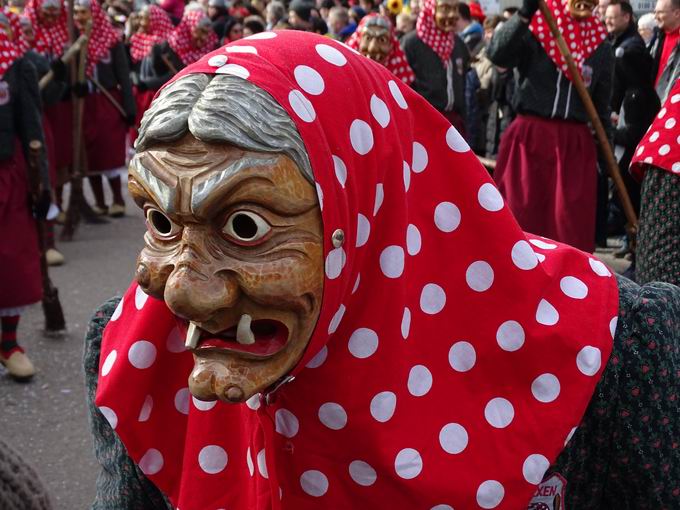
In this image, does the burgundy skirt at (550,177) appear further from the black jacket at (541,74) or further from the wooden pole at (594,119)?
the wooden pole at (594,119)

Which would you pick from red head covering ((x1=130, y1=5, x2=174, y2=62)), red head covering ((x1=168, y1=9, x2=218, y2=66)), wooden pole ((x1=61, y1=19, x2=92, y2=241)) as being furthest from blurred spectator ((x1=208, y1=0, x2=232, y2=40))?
wooden pole ((x1=61, y1=19, x2=92, y2=241))

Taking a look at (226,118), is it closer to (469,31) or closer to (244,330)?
(244,330)

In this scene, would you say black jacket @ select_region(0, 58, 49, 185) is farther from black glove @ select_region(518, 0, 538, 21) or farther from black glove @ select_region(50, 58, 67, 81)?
black glove @ select_region(518, 0, 538, 21)

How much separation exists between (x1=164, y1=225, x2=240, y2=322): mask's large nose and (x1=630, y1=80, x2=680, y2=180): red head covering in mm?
1913

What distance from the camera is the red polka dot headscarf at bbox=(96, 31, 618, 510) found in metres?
1.43

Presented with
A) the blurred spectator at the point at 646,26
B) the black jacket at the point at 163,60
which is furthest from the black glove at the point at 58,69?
the blurred spectator at the point at 646,26

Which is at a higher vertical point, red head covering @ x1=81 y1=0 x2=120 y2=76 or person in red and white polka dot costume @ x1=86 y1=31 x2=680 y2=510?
person in red and white polka dot costume @ x1=86 y1=31 x2=680 y2=510

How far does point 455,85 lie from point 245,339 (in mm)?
6618

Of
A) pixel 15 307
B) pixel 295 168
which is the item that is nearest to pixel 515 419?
pixel 295 168

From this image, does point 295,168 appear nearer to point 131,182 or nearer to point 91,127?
point 131,182

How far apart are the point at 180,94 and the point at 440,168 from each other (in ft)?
1.42

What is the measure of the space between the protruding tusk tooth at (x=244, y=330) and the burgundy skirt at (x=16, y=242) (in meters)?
4.07

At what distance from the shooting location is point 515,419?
154 centimetres

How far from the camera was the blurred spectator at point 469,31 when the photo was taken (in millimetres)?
10641
